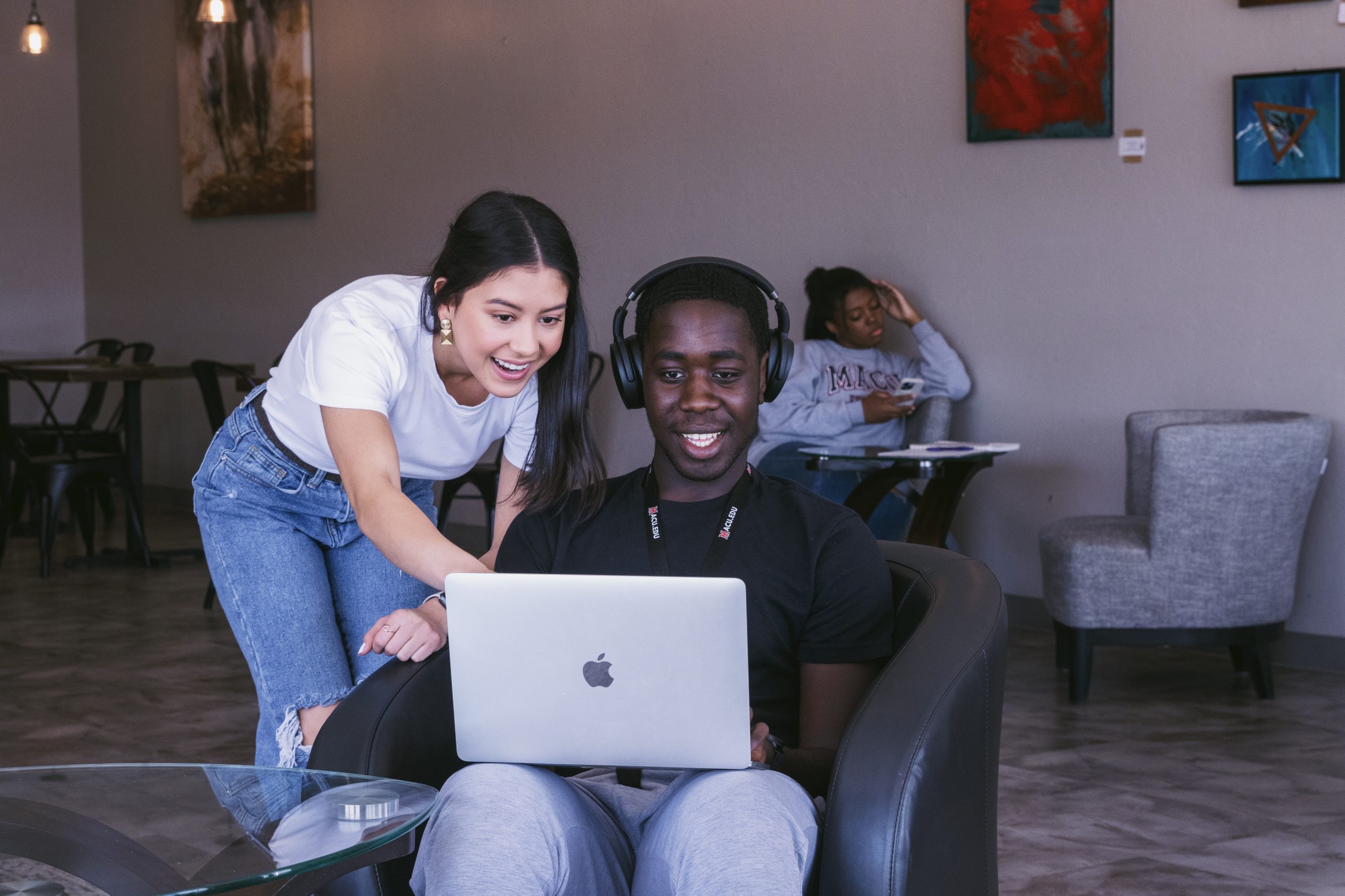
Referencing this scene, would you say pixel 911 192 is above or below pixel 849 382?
above

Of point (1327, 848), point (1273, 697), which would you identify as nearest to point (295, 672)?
point (1327, 848)

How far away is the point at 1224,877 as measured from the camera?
2.53 meters

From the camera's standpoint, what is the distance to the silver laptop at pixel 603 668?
136 cm

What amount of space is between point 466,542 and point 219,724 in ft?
9.76

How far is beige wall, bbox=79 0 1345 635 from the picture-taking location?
169 inches

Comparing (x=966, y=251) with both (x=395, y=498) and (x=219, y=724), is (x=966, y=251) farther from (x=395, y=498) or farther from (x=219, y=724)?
(x=395, y=498)

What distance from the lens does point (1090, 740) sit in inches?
136

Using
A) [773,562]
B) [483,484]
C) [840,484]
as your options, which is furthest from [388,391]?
[483,484]

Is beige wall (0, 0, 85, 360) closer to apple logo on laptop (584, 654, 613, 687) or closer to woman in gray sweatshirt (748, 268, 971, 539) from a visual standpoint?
woman in gray sweatshirt (748, 268, 971, 539)

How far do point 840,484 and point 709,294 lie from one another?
9.93ft

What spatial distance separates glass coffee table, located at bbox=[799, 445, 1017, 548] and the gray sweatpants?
2658 mm

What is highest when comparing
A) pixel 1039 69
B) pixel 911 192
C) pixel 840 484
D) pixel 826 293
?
pixel 1039 69

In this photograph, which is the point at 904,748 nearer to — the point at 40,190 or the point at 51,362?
the point at 51,362

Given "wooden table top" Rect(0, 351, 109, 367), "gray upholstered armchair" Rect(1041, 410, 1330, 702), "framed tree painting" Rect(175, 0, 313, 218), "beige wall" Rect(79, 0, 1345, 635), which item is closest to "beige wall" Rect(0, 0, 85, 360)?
"framed tree painting" Rect(175, 0, 313, 218)
